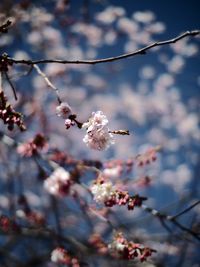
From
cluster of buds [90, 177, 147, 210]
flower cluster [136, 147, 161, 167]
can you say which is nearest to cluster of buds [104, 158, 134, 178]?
flower cluster [136, 147, 161, 167]

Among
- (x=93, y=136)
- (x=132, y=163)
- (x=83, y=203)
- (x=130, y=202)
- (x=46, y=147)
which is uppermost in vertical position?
(x=132, y=163)

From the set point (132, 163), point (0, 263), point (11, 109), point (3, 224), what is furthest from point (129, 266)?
point (11, 109)

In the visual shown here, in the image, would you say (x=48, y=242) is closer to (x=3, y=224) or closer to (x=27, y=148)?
(x=3, y=224)

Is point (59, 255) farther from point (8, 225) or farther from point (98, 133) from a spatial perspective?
point (98, 133)

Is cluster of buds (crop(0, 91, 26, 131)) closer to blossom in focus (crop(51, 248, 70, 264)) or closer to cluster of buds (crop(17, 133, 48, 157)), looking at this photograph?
cluster of buds (crop(17, 133, 48, 157))

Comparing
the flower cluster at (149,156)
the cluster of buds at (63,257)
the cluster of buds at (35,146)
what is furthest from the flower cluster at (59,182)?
the flower cluster at (149,156)

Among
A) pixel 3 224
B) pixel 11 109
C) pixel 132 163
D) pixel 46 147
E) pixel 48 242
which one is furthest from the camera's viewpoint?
pixel 48 242
